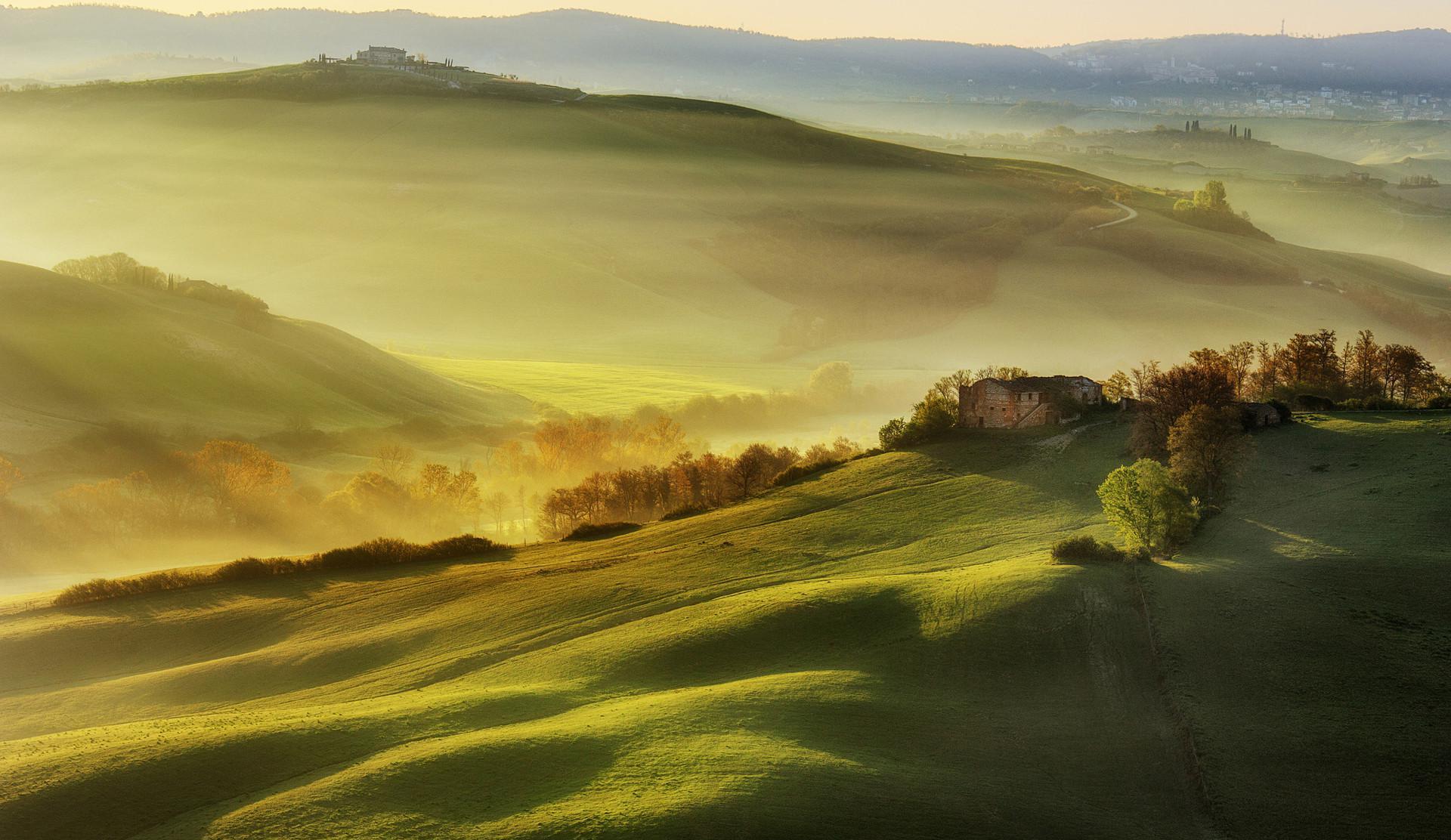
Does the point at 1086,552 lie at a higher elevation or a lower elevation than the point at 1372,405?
lower

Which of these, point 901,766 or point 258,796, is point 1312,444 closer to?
point 901,766

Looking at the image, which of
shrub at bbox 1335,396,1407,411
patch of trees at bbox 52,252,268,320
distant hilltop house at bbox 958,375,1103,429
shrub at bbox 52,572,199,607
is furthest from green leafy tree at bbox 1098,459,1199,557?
patch of trees at bbox 52,252,268,320

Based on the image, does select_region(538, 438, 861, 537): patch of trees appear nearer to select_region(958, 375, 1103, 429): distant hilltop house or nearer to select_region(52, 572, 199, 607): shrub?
select_region(958, 375, 1103, 429): distant hilltop house

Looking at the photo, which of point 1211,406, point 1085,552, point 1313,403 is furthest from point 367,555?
point 1313,403

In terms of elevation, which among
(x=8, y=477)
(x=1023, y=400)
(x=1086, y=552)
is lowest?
(x=1086, y=552)

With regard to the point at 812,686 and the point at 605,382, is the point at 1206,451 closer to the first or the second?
the point at 812,686

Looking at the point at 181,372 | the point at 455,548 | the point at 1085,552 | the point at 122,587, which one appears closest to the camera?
the point at 1085,552
